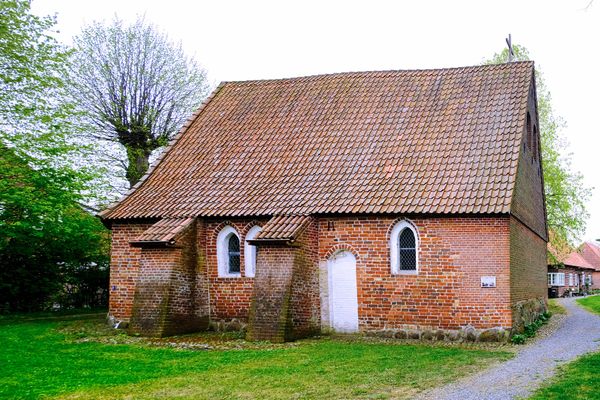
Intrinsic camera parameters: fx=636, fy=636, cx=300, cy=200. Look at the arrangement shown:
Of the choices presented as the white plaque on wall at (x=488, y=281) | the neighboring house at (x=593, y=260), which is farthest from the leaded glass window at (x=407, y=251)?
the neighboring house at (x=593, y=260)

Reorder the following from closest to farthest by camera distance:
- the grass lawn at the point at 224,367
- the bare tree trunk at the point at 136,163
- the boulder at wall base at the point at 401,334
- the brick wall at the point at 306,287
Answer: the grass lawn at the point at 224,367 < the brick wall at the point at 306,287 < the boulder at wall base at the point at 401,334 < the bare tree trunk at the point at 136,163

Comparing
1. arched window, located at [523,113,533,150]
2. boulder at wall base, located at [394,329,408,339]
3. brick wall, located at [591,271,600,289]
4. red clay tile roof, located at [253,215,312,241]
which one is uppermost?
arched window, located at [523,113,533,150]

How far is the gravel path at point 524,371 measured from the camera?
1027cm

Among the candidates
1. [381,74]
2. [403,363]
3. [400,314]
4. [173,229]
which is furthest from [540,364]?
[381,74]

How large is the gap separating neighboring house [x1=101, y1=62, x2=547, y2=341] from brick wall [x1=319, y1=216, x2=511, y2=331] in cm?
3

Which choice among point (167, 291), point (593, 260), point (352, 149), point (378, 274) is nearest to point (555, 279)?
point (593, 260)

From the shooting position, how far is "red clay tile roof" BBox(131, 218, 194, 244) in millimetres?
18969

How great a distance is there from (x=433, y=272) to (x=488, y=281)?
1.50m

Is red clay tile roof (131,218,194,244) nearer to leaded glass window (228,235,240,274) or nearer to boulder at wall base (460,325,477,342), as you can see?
leaded glass window (228,235,240,274)

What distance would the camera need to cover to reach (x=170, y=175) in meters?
22.2

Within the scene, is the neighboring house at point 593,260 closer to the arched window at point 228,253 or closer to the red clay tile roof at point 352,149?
the red clay tile roof at point 352,149

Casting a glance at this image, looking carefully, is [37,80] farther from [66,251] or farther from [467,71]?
[467,71]

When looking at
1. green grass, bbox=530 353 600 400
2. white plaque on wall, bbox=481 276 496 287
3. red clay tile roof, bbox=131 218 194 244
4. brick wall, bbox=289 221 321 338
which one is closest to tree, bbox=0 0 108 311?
red clay tile roof, bbox=131 218 194 244

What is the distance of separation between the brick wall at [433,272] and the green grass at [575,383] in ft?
14.5
